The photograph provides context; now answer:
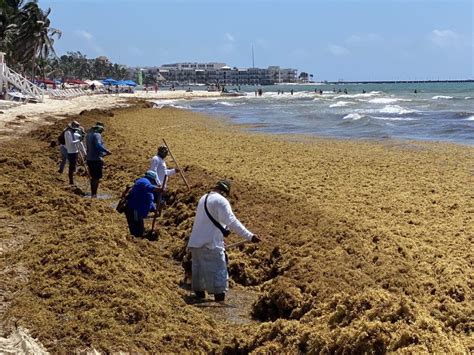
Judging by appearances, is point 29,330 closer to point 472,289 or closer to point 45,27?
point 472,289

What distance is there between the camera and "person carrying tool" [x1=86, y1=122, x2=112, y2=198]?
11.0 m

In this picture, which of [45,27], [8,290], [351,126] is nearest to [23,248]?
[8,290]

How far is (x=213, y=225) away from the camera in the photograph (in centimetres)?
650

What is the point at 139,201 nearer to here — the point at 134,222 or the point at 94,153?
the point at 134,222

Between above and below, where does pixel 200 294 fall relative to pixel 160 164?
below

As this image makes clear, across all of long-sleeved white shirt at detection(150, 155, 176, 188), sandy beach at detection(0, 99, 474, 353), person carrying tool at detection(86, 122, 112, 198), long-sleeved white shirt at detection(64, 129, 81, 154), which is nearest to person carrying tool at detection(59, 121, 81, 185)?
long-sleeved white shirt at detection(64, 129, 81, 154)

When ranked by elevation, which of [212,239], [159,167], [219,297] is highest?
[159,167]

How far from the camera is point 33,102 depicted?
4038 centimetres

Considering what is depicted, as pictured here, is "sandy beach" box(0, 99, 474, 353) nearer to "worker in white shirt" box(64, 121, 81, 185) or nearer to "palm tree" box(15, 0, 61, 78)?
"worker in white shirt" box(64, 121, 81, 185)

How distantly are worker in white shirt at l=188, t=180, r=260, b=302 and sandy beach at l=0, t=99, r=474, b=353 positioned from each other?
0.89 ft

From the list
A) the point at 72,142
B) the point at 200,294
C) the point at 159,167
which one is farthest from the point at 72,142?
the point at 200,294

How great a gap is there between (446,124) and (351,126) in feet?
16.6

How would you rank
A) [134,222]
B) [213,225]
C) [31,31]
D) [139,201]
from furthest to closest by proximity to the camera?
[31,31]
[134,222]
[139,201]
[213,225]

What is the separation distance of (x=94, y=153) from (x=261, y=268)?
4.69 m
